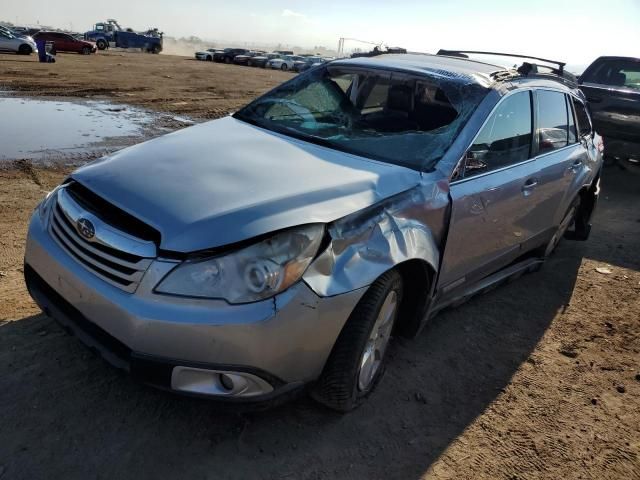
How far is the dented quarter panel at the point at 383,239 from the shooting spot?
86.3 inches

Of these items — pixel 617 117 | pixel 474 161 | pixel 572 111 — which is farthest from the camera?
pixel 617 117

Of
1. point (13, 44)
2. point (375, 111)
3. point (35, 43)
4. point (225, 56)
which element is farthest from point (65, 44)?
point (375, 111)

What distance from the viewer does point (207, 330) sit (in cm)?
200

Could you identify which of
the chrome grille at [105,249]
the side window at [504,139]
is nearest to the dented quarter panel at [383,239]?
the side window at [504,139]

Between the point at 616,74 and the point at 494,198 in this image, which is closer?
the point at 494,198

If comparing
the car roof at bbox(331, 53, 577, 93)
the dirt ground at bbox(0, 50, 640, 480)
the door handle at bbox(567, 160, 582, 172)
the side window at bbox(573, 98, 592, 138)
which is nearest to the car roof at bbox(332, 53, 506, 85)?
the car roof at bbox(331, 53, 577, 93)

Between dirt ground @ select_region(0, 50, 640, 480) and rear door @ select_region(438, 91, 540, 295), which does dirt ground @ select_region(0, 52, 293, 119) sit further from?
dirt ground @ select_region(0, 50, 640, 480)

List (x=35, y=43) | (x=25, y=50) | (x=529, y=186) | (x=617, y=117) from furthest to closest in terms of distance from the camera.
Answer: (x=35, y=43), (x=25, y=50), (x=617, y=117), (x=529, y=186)

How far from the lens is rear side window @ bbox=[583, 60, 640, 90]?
9.18 meters

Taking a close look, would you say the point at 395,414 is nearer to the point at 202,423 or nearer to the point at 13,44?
the point at 202,423

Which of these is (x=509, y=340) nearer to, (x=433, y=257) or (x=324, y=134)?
(x=433, y=257)

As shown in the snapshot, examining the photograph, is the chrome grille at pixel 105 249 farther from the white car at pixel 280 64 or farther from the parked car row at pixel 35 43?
the white car at pixel 280 64

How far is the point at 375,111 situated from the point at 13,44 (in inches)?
1294

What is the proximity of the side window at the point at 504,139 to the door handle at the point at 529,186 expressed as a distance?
0.16 m
